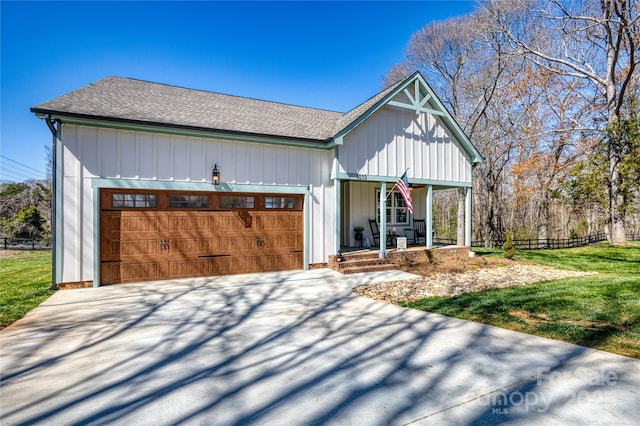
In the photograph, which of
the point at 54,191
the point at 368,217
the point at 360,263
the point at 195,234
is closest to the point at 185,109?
the point at 195,234

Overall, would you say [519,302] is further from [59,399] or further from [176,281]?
[176,281]

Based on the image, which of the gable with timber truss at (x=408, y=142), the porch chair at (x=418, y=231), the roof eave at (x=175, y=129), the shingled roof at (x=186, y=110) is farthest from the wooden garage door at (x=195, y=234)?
the porch chair at (x=418, y=231)

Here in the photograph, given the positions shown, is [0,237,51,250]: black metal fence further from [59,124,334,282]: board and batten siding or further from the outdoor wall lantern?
the outdoor wall lantern

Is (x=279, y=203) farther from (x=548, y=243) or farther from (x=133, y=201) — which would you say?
(x=548, y=243)

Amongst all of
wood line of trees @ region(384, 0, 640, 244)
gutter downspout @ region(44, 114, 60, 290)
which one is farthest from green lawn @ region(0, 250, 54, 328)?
wood line of trees @ region(384, 0, 640, 244)

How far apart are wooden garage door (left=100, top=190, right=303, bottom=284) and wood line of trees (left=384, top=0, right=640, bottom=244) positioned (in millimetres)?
12761

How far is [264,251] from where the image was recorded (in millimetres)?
8734

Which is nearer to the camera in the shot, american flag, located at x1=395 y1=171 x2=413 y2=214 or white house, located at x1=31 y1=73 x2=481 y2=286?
white house, located at x1=31 y1=73 x2=481 y2=286

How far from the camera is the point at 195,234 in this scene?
7.90 m

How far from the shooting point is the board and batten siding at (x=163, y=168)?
6.72 m

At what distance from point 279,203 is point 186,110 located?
147 inches

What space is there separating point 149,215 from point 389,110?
784 centimetres

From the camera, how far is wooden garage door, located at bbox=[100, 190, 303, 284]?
7.18 metres

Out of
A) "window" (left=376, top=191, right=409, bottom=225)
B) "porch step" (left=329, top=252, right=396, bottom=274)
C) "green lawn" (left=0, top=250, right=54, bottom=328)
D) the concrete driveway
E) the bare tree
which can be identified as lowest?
the concrete driveway
